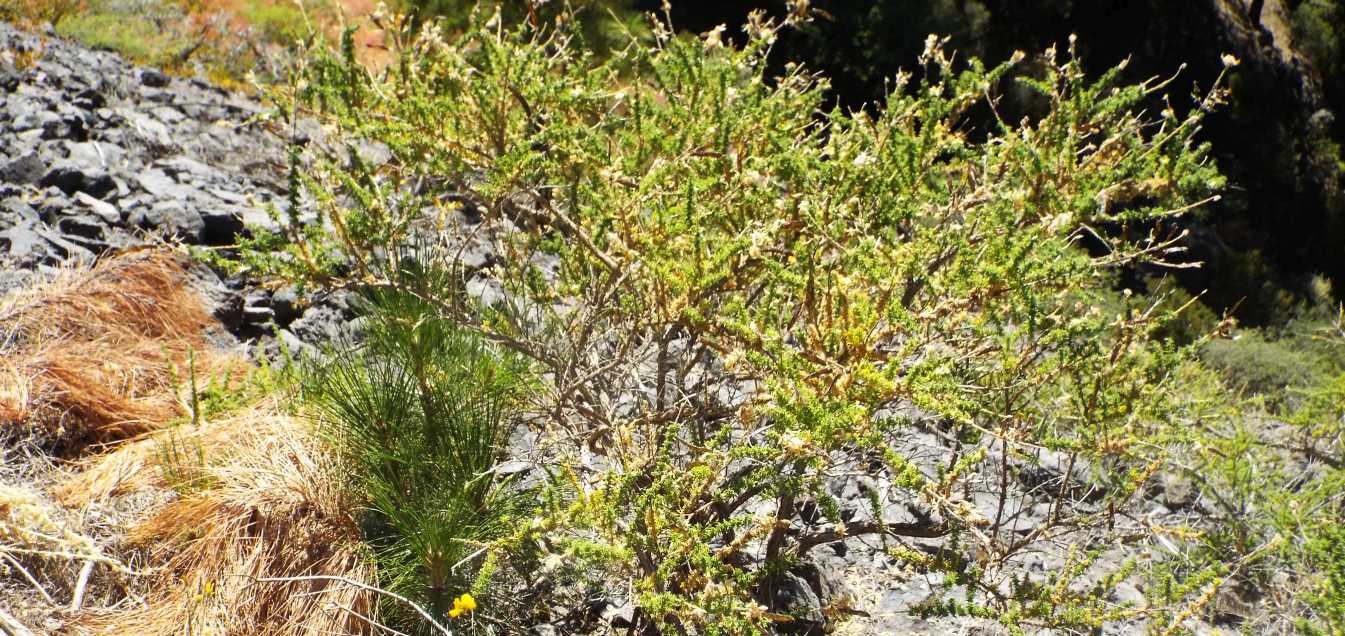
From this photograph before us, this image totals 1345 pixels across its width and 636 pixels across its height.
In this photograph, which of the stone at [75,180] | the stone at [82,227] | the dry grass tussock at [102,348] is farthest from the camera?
the stone at [75,180]

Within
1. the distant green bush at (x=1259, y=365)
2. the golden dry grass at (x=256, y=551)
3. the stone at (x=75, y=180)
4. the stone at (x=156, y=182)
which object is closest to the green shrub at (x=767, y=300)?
the golden dry grass at (x=256, y=551)

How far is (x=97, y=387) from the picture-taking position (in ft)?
13.1

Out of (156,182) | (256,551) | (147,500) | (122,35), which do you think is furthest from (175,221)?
(122,35)

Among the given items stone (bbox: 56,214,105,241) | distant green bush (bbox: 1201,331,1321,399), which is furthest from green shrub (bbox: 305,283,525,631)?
distant green bush (bbox: 1201,331,1321,399)

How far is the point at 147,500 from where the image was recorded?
3428 millimetres

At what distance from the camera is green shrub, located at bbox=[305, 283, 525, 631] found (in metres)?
2.98

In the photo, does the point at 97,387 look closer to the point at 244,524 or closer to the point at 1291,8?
the point at 244,524

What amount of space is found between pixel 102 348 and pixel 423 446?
2088 millimetres

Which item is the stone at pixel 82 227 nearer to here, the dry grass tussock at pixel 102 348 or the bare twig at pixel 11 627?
the dry grass tussock at pixel 102 348

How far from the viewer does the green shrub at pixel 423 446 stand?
9.77 ft

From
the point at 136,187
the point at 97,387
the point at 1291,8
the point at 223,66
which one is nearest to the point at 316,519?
the point at 97,387

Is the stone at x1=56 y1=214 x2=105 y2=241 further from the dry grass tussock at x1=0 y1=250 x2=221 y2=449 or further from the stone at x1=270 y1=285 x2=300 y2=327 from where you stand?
the stone at x1=270 y1=285 x2=300 y2=327

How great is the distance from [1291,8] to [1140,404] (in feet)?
53.8

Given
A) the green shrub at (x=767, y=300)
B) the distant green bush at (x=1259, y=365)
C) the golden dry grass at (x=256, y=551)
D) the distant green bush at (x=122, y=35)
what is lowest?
the distant green bush at (x=1259, y=365)
